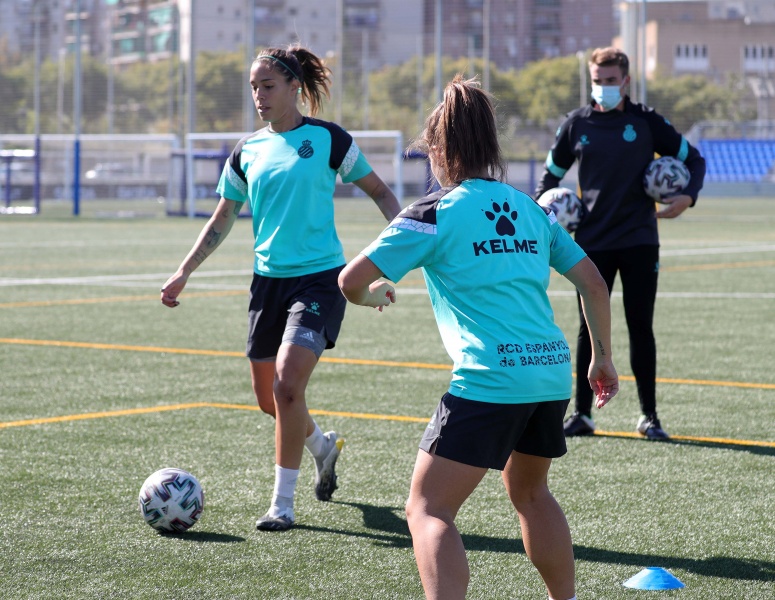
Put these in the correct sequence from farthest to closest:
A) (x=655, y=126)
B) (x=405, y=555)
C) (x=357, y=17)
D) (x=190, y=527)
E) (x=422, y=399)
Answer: (x=357, y=17) → (x=422, y=399) → (x=655, y=126) → (x=190, y=527) → (x=405, y=555)

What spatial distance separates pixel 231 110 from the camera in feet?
143

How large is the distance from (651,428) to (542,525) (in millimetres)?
3480

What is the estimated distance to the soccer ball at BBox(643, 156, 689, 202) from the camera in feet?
23.8

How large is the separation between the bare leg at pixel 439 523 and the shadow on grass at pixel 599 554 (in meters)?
1.40

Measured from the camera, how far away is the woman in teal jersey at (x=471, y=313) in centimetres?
362

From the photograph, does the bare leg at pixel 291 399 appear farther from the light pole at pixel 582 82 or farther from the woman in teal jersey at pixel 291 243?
the light pole at pixel 582 82

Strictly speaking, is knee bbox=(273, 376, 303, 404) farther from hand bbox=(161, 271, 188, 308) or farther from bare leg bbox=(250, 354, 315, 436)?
hand bbox=(161, 271, 188, 308)

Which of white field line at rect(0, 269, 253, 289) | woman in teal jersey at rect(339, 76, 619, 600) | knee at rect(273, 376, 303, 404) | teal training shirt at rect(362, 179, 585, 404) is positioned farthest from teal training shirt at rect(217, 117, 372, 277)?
white field line at rect(0, 269, 253, 289)

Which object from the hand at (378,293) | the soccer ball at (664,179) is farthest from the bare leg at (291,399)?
the soccer ball at (664,179)

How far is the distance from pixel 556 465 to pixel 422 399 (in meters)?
2.11

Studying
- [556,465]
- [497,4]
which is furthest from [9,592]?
[497,4]

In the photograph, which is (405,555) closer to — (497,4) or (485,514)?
(485,514)

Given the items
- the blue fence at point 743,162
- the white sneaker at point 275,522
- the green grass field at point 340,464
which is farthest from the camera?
the blue fence at point 743,162

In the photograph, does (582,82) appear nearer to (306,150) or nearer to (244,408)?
(244,408)
